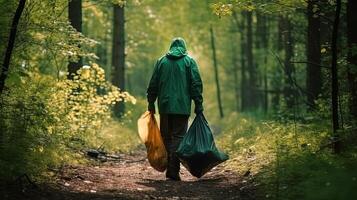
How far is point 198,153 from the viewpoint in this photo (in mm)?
8852

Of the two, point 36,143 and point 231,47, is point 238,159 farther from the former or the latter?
point 231,47

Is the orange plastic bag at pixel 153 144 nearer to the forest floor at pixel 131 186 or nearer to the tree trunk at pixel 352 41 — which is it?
the forest floor at pixel 131 186

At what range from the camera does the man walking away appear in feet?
30.4

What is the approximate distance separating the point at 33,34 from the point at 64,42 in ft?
1.96

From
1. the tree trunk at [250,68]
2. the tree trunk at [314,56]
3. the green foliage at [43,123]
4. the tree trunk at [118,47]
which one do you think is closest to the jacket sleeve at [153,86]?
the green foliage at [43,123]

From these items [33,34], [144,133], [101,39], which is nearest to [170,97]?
[144,133]

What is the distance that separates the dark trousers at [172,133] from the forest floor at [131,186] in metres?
0.31

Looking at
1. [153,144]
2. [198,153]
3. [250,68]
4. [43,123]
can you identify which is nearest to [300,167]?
[198,153]

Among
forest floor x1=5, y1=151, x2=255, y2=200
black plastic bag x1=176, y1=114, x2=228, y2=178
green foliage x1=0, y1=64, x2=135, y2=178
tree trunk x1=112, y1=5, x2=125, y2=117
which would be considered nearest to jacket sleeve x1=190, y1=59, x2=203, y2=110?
black plastic bag x1=176, y1=114, x2=228, y2=178

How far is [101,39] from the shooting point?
25125 millimetres

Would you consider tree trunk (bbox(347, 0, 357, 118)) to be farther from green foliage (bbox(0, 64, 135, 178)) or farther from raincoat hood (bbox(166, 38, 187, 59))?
green foliage (bbox(0, 64, 135, 178))

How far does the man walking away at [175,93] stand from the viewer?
9273mm

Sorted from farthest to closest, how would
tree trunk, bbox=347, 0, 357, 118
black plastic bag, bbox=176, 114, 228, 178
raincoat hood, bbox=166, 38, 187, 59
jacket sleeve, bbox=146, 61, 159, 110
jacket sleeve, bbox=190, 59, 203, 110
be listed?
jacket sleeve, bbox=146, 61, 159, 110, raincoat hood, bbox=166, 38, 187, 59, jacket sleeve, bbox=190, 59, 203, 110, black plastic bag, bbox=176, 114, 228, 178, tree trunk, bbox=347, 0, 357, 118

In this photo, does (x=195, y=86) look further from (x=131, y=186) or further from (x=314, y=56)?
(x=314, y=56)
